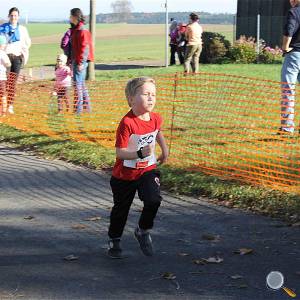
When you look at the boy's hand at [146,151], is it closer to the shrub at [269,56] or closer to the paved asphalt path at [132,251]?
the paved asphalt path at [132,251]

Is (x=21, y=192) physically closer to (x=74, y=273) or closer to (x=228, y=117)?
(x=74, y=273)

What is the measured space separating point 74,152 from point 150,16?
175 m

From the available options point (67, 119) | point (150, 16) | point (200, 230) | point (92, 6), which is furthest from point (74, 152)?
point (150, 16)

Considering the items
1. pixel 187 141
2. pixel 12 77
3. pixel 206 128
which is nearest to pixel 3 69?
pixel 12 77

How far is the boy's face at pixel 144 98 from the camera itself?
577 cm

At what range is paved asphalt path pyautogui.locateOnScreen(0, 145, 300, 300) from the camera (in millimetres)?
5246

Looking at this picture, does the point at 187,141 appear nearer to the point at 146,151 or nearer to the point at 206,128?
the point at 206,128

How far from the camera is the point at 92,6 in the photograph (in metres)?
22.1

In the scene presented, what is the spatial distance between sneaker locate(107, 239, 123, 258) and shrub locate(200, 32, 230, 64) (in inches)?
960

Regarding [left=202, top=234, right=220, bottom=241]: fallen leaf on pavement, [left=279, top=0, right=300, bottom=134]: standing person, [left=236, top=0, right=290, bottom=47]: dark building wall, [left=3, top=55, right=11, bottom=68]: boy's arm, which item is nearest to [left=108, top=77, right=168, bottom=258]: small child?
[left=202, top=234, right=220, bottom=241]: fallen leaf on pavement

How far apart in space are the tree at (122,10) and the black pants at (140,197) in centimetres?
17548

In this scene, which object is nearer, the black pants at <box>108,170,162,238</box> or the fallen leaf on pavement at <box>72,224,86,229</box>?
the black pants at <box>108,170,162,238</box>

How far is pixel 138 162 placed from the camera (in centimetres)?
587

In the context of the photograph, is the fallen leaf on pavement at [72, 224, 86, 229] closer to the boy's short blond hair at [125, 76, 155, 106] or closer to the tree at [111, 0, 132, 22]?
the boy's short blond hair at [125, 76, 155, 106]
